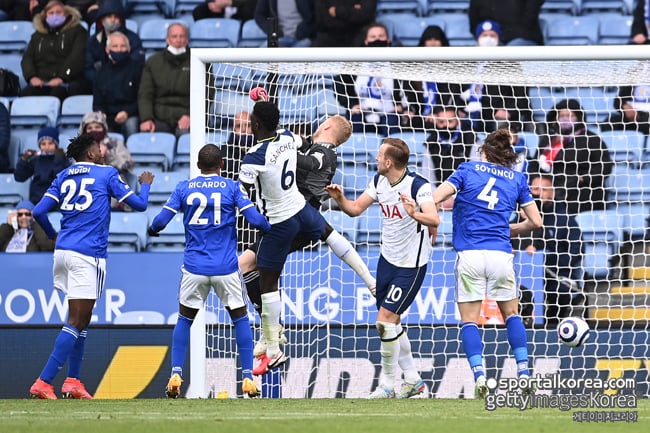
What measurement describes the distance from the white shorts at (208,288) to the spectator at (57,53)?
22.5ft

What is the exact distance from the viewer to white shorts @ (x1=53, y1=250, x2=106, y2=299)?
9.44 m

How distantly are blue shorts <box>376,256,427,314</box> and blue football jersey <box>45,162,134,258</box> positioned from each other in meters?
2.04

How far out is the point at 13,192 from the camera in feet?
46.7

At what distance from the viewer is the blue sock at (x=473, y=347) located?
8.91 m

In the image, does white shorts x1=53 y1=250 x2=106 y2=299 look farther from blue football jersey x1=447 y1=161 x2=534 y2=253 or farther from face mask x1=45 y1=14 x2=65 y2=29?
face mask x1=45 y1=14 x2=65 y2=29

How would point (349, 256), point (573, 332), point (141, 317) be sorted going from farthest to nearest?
point (141, 317), point (349, 256), point (573, 332)

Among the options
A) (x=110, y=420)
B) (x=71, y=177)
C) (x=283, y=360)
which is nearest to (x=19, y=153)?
(x=71, y=177)

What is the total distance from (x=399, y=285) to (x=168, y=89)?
231 inches

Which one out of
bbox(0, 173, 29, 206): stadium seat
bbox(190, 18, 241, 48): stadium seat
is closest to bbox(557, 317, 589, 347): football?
bbox(0, 173, 29, 206): stadium seat

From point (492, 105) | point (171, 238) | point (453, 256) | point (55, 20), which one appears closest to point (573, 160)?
point (492, 105)

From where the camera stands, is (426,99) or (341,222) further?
(426,99)

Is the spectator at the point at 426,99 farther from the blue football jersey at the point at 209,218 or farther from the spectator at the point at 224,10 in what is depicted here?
the spectator at the point at 224,10

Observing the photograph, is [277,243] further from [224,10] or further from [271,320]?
[224,10]

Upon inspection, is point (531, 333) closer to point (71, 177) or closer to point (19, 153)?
point (71, 177)
